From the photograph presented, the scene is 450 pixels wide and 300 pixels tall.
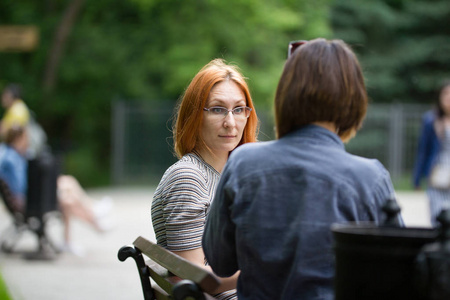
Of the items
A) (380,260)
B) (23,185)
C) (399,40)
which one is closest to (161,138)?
(23,185)

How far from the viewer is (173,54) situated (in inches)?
854

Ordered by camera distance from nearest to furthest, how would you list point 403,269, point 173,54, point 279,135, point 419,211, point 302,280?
1. point 403,269
2. point 302,280
3. point 279,135
4. point 419,211
5. point 173,54

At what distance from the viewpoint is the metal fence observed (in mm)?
22391

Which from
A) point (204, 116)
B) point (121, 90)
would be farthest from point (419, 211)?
point (204, 116)

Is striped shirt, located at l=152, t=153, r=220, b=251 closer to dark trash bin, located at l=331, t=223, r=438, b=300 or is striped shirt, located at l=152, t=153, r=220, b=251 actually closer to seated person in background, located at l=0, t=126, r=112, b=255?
dark trash bin, located at l=331, t=223, r=438, b=300

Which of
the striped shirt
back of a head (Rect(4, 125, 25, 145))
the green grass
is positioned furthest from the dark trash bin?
back of a head (Rect(4, 125, 25, 145))

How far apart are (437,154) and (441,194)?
1.91ft

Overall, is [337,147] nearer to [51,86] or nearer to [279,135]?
[279,135]

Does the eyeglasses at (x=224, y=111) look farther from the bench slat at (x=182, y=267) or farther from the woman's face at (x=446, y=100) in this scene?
the woman's face at (x=446, y=100)

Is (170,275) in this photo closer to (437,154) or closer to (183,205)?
(183,205)

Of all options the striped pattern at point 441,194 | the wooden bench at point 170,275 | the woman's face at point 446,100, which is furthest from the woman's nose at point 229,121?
the woman's face at point 446,100

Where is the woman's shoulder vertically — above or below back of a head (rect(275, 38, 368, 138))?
below

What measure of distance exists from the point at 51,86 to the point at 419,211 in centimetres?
1240

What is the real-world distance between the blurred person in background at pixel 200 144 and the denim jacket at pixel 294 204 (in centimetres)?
71
